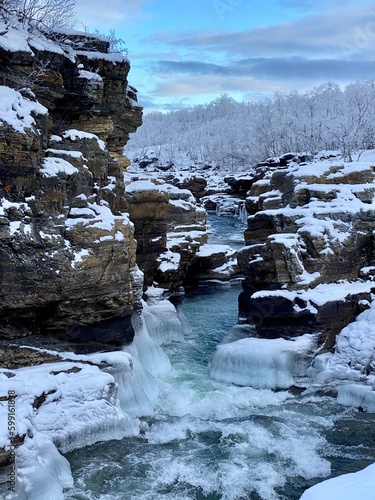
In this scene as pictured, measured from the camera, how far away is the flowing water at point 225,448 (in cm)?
877

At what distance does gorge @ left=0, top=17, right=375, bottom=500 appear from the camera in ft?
30.3

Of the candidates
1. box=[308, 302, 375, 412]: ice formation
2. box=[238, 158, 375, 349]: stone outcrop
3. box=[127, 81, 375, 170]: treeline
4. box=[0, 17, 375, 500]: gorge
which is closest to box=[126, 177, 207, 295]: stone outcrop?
box=[0, 17, 375, 500]: gorge

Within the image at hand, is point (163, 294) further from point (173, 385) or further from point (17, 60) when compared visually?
point (17, 60)

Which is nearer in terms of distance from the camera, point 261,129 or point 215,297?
point 215,297

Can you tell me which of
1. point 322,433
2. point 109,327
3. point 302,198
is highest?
point 302,198

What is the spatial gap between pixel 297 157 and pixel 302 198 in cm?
4311

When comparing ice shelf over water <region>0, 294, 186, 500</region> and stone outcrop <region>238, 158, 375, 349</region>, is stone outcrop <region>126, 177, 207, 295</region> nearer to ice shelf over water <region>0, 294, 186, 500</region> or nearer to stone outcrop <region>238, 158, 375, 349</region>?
stone outcrop <region>238, 158, 375, 349</region>

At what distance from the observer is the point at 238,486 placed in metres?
8.82

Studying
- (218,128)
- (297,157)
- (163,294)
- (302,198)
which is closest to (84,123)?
(302,198)

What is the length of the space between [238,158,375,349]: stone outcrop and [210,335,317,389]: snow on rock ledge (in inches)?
27.3

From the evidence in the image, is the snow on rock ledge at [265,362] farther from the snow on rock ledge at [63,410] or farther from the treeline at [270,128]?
the treeline at [270,128]

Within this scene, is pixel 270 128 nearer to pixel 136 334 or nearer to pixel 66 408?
pixel 136 334

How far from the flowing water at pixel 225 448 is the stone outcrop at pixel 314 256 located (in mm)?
2455

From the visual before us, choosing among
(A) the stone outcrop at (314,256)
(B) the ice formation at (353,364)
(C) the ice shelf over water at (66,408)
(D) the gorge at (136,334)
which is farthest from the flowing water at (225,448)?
(A) the stone outcrop at (314,256)
